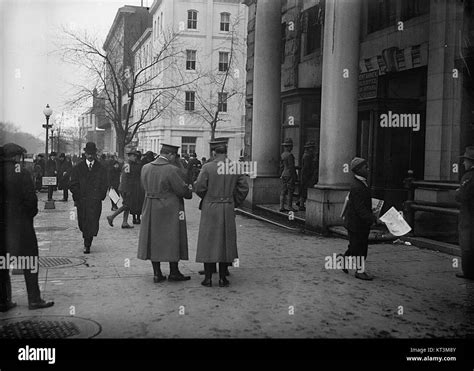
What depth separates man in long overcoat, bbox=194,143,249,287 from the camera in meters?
7.88

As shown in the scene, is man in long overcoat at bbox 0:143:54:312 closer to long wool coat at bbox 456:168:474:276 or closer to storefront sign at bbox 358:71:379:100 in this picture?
long wool coat at bbox 456:168:474:276

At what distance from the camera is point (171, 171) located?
320 inches

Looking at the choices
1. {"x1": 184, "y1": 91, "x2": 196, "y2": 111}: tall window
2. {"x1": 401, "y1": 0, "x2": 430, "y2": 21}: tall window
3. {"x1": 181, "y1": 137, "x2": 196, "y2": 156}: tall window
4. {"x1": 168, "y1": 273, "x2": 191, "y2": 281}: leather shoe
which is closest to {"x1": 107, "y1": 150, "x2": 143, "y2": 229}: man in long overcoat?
{"x1": 168, "y1": 273, "x2": 191, "y2": 281}: leather shoe

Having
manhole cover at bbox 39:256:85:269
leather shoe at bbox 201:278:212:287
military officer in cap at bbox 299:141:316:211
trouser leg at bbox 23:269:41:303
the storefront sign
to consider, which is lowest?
manhole cover at bbox 39:256:85:269

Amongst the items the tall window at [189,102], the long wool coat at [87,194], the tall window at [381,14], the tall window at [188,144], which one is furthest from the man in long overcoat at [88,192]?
the tall window at [188,144]

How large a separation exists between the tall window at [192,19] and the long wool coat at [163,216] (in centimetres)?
3845

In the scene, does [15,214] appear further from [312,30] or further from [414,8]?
[312,30]

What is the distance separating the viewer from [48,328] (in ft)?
19.4

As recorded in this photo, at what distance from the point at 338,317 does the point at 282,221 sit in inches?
329

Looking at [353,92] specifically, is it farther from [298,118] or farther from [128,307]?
[128,307]

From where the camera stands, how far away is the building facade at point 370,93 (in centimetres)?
1194

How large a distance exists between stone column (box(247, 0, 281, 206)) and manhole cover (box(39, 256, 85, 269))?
8.36 m

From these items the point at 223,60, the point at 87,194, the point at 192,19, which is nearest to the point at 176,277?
the point at 87,194

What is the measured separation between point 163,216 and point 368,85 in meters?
8.94
